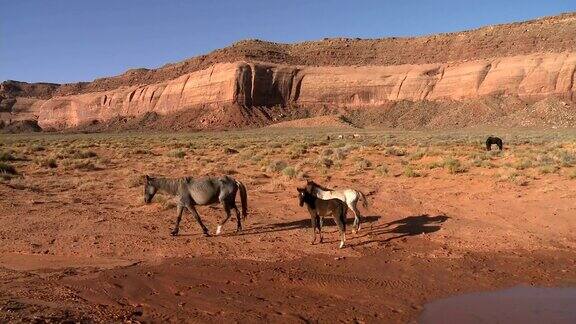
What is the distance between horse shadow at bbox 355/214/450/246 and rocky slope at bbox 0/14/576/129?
236 ft

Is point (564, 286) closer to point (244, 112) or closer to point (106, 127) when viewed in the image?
point (244, 112)

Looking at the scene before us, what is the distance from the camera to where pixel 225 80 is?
345ft

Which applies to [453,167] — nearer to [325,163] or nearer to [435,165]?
[435,165]

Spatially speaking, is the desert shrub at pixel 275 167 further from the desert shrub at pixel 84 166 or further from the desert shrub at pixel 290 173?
the desert shrub at pixel 84 166

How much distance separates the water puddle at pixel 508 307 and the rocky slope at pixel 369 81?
76.1 meters

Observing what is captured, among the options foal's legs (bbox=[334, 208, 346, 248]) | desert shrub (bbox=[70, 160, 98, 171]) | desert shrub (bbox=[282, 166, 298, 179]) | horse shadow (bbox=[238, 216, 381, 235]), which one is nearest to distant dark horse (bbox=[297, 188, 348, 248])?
foal's legs (bbox=[334, 208, 346, 248])

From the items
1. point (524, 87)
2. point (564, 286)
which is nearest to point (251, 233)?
point (564, 286)

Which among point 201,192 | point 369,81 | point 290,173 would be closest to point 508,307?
point 201,192

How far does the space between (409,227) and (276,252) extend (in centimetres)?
385

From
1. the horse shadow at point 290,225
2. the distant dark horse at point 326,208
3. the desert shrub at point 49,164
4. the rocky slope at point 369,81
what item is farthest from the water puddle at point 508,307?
the rocky slope at point 369,81

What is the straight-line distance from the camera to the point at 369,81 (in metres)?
104

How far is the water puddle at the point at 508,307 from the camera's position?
674 cm

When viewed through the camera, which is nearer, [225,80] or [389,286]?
[389,286]

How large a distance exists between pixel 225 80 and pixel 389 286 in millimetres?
99941
